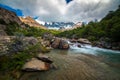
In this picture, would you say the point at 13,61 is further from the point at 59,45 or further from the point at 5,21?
the point at 5,21

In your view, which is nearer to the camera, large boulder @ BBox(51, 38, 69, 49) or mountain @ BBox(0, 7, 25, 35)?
large boulder @ BBox(51, 38, 69, 49)

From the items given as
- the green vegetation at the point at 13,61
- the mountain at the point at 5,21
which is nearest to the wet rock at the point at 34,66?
the green vegetation at the point at 13,61

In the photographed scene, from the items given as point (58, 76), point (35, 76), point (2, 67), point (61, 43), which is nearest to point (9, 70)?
point (2, 67)

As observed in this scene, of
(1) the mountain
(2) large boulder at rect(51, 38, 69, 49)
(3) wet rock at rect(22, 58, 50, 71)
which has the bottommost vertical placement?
(3) wet rock at rect(22, 58, 50, 71)

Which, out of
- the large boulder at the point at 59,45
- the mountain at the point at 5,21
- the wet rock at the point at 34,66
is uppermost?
the mountain at the point at 5,21

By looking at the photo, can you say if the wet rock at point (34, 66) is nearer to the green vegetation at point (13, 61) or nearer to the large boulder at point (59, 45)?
the green vegetation at point (13, 61)

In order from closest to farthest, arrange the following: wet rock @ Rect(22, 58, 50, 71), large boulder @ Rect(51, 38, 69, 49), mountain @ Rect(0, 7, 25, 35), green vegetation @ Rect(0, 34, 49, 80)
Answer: green vegetation @ Rect(0, 34, 49, 80), wet rock @ Rect(22, 58, 50, 71), large boulder @ Rect(51, 38, 69, 49), mountain @ Rect(0, 7, 25, 35)

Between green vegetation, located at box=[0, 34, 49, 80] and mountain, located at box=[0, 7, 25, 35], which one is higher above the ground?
mountain, located at box=[0, 7, 25, 35]

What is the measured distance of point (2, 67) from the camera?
1149 centimetres

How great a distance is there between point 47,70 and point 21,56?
3626 mm

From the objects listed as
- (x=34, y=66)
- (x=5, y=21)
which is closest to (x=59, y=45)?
(x=34, y=66)

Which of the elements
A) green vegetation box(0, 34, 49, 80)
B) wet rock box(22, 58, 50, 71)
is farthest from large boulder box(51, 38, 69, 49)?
wet rock box(22, 58, 50, 71)

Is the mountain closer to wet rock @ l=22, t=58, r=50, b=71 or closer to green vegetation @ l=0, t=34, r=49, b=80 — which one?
green vegetation @ l=0, t=34, r=49, b=80

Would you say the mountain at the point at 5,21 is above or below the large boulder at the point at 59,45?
above
